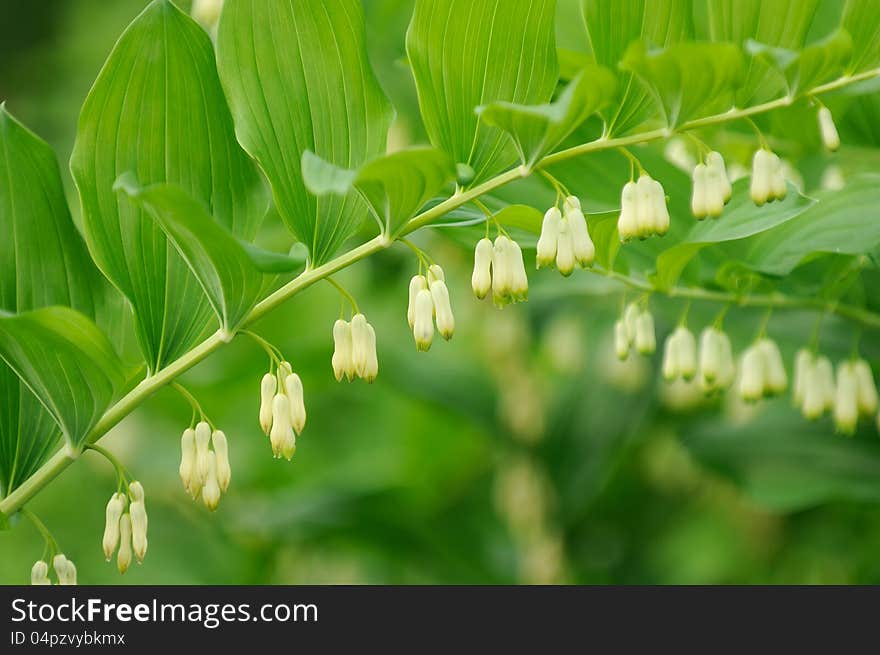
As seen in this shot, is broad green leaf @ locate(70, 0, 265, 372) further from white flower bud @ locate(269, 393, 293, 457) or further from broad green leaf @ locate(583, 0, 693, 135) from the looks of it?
broad green leaf @ locate(583, 0, 693, 135)

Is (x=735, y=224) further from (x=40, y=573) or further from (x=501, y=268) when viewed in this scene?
(x=40, y=573)

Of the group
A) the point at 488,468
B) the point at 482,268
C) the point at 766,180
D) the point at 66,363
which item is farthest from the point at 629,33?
the point at 488,468

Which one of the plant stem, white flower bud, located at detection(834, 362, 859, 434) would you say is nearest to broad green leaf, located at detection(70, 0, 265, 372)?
the plant stem

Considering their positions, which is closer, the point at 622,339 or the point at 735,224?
the point at 735,224

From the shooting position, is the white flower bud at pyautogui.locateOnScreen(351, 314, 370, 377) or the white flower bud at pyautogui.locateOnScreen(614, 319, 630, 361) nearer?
the white flower bud at pyautogui.locateOnScreen(351, 314, 370, 377)

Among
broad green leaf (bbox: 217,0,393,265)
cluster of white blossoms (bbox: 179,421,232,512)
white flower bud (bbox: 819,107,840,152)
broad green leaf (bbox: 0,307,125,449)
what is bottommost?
cluster of white blossoms (bbox: 179,421,232,512)

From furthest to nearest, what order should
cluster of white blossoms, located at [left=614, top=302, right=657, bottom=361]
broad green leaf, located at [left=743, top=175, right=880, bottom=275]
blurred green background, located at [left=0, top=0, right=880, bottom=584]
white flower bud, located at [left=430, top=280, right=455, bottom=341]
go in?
blurred green background, located at [left=0, top=0, right=880, bottom=584], cluster of white blossoms, located at [left=614, top=302, right=657, bottom=361], broad green leaf, located at [left=743, top=175, right=880, bottom=275], white flower bud, located at [left=430, top=280, right=455, bottom=341]
